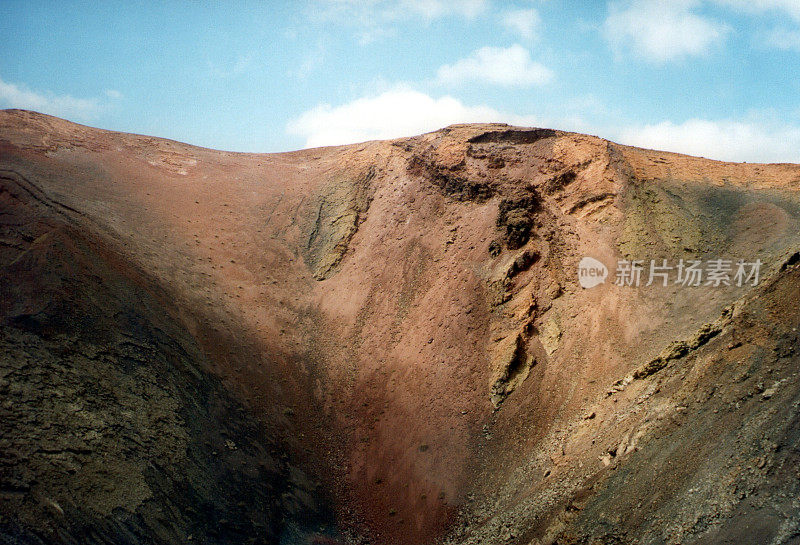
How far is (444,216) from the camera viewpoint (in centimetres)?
1941

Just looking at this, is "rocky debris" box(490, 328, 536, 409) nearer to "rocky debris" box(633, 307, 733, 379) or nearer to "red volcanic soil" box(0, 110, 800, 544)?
"red volcanic soil" box(0, 110, 800, 544)

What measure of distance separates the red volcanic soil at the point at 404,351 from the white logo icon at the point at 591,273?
8.6 inches

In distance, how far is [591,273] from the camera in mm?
15133

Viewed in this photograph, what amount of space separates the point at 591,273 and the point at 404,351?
617 cm

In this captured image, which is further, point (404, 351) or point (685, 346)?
point (404, 351)

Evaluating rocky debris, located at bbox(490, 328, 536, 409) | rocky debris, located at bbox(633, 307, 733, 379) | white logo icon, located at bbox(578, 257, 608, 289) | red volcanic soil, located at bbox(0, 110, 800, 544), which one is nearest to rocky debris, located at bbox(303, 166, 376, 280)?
red volcanic soil, located at bbox(0, 110, 800, 544)

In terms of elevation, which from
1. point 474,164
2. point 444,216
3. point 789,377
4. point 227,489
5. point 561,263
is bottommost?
point 227,489

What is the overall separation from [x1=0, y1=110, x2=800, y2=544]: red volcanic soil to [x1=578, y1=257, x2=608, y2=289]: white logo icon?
22 centimetres

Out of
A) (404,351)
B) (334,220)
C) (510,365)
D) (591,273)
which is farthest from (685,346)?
(334,220)

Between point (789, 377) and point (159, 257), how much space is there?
678 inches

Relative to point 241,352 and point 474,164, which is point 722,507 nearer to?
point 241,352

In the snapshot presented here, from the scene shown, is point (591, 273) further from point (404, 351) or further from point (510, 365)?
point (404, 351)

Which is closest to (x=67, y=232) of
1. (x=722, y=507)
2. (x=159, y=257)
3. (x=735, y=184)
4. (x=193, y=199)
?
(x=159, y=257)

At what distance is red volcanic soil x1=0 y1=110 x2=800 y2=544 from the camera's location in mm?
8961
